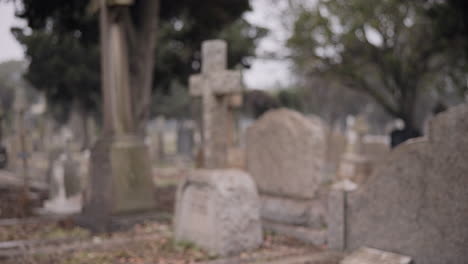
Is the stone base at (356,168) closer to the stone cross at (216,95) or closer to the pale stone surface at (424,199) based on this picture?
the stone cross at (216,95)

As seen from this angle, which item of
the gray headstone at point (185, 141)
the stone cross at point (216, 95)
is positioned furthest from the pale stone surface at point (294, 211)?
the gray headstone at point (185, 141)

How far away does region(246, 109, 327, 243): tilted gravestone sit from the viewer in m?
6.43

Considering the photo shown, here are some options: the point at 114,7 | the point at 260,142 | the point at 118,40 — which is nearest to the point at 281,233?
the point at 260,142

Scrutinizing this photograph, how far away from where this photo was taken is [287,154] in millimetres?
6691

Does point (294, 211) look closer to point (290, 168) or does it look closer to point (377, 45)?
point (290, 168)

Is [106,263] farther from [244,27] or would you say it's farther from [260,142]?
[244,27]

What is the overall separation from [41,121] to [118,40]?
409 inches

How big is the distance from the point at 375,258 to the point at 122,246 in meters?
3.28

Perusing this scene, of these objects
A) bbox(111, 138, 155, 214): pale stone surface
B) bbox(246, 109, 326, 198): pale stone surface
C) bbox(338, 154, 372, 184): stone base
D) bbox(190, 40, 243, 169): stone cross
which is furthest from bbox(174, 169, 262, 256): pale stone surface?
bbox(338, 154, 372, 184): stone base

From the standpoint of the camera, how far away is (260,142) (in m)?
7.14

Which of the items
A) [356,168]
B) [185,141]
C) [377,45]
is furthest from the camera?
[185,141]

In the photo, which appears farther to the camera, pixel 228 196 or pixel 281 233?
pixel 281 233

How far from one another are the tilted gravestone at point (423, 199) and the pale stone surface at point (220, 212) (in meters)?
1.37

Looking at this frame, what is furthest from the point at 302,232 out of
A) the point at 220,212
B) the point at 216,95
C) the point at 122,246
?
the point at 122,246
